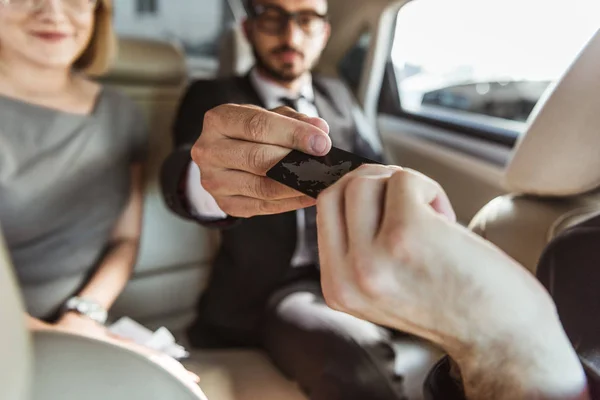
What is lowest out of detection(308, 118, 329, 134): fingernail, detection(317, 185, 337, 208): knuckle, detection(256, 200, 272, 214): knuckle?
detection(256, 200, 272, 214): knuckle

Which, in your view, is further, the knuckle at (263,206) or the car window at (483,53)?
the car window at (483,53)

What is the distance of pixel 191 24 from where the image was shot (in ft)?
6.04

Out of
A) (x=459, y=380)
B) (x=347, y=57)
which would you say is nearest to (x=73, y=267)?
(x=459, y=380)

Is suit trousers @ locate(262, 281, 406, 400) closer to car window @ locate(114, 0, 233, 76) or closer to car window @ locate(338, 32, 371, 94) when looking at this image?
car window @ locate(338, 32, 371, 94)

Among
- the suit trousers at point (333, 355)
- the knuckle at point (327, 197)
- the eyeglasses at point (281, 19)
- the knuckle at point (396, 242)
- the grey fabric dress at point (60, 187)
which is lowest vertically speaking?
the suit trousers at point (333, 355)

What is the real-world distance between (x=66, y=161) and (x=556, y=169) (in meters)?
0.69

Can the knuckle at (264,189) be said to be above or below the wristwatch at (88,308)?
above

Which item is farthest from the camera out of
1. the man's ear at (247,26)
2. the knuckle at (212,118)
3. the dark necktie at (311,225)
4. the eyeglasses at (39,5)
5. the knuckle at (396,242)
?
the man's ear at (247,26)

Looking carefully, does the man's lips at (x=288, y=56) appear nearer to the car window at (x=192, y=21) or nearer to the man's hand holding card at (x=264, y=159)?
the man's hand holding card at (x=264, y=159)

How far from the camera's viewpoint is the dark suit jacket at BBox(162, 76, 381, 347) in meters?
0.84

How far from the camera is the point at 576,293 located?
0.49 m

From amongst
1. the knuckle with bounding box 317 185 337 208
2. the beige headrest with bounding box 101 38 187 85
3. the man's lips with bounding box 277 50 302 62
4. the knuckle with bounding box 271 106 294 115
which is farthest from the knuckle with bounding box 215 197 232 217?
the beige headrest with bounding box 101 38 187 85

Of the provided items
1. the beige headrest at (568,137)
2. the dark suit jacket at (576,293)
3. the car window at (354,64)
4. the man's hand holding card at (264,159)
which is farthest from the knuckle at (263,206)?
the car window at (354,64)

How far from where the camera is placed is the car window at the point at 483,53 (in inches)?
31.7
